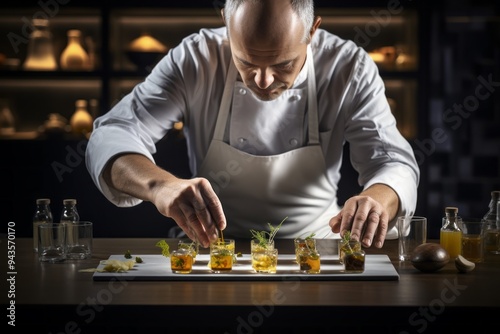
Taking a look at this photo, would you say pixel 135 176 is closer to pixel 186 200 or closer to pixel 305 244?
pixel 186 200

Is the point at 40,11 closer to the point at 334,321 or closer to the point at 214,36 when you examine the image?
the point at 214,36

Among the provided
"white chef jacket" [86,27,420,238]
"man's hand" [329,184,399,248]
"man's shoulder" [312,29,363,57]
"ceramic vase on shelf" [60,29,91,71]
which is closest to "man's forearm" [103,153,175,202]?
"white chef jacket" [86,27,420,238]

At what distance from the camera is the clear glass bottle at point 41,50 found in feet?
14.6

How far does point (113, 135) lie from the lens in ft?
8.38

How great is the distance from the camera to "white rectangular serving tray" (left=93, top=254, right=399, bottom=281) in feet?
6.44

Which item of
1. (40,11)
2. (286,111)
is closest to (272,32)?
(286,111)

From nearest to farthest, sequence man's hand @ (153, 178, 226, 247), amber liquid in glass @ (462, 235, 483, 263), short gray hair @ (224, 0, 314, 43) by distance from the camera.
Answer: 1. man's hand @ (153, 178, 226, 247)
2. amber liquid in glass @ (462, 235, 483, 263)
3. short gray hair @ (224, 0, 314, 43)

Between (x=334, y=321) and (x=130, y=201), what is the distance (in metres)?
1.04

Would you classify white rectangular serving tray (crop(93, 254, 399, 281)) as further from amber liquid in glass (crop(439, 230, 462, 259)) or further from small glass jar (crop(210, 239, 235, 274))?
amber liquid in glass (crop(439, 230, 462, 259))

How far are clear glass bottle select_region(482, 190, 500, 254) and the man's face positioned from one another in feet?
2.45

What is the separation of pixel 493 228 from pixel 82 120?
275cm

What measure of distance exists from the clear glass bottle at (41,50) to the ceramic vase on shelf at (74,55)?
0.31 feet

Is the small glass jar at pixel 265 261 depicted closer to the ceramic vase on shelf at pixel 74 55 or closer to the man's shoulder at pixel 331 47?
the man's shoulder at pixel 331 47

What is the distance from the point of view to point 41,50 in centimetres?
446
